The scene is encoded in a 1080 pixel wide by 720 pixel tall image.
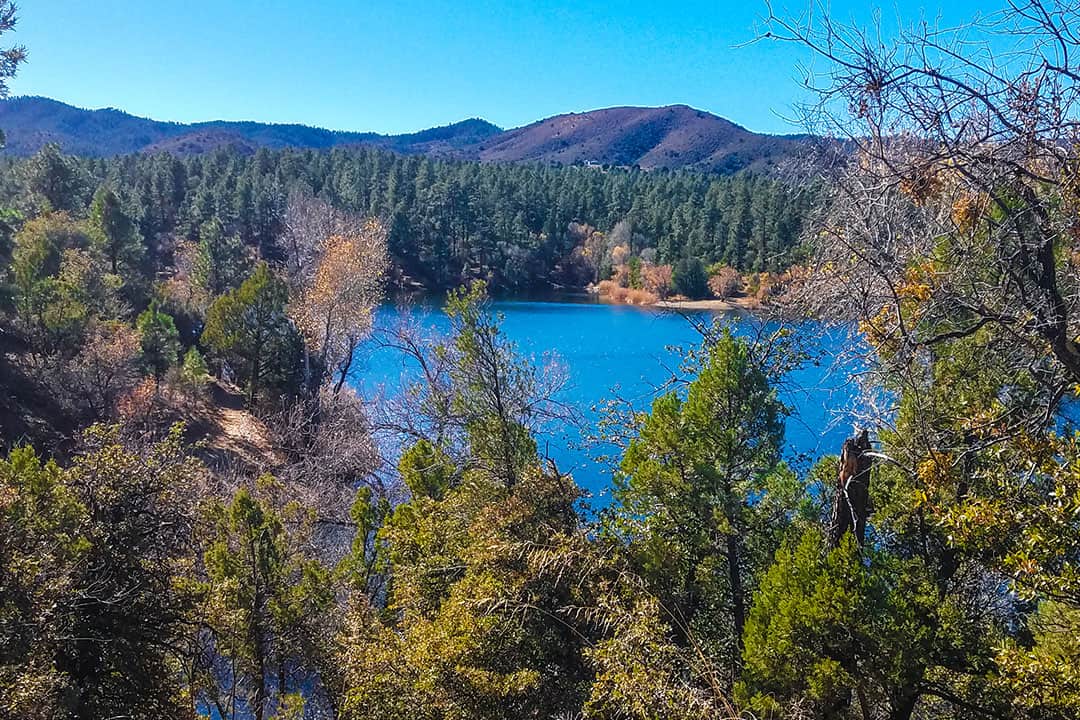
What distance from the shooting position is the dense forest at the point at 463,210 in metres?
54.7

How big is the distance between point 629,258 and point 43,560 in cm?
6037

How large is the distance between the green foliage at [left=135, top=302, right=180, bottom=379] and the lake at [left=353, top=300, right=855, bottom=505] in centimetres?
685

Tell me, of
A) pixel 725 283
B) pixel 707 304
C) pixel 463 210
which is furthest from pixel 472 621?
pixel 463 210

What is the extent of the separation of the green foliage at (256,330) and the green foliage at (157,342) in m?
1.40

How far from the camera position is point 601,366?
32.0 meters

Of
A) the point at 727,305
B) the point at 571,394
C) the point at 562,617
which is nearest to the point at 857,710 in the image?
the point at 562,617

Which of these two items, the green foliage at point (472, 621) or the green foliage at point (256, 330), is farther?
the green foliage at point (256, 330)

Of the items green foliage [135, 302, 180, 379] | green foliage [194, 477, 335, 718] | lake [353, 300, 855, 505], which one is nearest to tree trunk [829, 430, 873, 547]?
lake [353, 300, 855, 505]

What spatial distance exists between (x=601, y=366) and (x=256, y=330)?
1479 cm

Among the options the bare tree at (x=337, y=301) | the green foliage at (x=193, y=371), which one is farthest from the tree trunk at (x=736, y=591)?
the green foliage at (x=193, y=371)

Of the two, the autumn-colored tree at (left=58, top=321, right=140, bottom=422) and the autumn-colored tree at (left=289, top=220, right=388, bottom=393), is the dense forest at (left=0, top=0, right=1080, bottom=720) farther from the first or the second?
the autumn-colored tree at (left=289, top=220, right=388, bottom=393)

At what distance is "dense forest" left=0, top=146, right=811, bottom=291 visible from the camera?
54.7 meters

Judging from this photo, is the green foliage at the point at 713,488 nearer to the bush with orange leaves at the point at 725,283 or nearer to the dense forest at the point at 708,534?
the dense forest at the point at 708,534

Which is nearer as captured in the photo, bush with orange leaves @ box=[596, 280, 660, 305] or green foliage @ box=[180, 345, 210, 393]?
green foliage @ box=[180, 345, 210, 393]
